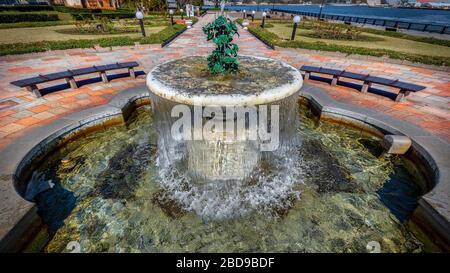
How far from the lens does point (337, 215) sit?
11.3 ft

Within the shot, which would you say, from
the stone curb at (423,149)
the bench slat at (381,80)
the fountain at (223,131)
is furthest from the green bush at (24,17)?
the bench slat at (381,80)

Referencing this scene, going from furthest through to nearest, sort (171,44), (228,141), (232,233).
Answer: (171,44)
(228,141)
(232,233)

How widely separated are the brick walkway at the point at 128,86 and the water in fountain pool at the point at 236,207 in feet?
4.94

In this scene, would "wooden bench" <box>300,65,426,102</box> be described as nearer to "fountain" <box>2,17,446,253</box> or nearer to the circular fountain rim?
"fountain" <box>2,17,446,253</box>

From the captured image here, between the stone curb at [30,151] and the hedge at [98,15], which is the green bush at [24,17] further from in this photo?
the stone curb at [30,151]

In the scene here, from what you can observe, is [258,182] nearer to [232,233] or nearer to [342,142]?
[232,233]

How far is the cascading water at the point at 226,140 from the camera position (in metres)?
3.27

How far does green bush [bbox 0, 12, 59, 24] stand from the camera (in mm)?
22667

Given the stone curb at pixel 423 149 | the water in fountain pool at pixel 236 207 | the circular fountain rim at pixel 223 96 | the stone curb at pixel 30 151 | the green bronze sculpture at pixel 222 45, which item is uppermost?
the green bronze sculpture at pixel 222 45

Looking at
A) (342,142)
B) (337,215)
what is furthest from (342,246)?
(342,142)

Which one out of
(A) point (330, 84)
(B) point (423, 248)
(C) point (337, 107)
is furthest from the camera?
(A) point (330, 84)

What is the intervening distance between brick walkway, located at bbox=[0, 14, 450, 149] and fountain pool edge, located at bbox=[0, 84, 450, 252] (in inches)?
20.9

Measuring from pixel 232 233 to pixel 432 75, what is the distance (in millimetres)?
10072

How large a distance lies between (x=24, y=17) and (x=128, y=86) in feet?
89.1
